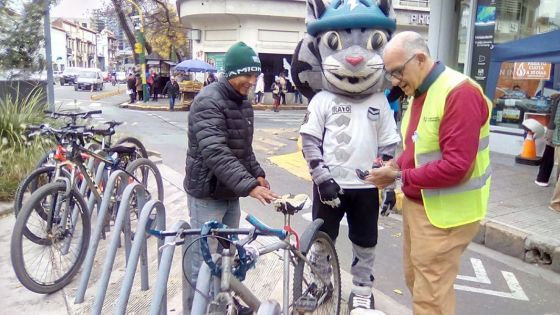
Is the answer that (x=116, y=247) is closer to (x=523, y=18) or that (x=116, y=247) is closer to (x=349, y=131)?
(x=349, y=131)

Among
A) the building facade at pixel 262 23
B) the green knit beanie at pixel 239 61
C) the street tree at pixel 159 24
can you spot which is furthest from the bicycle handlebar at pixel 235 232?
the street tree at pixel 159 24

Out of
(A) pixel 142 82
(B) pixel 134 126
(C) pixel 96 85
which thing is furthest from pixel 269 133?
(C) pixel 96 85

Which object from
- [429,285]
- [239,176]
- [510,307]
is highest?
[239,176]

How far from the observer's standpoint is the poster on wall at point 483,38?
9.22 metres

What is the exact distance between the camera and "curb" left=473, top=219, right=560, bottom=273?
4.52 m

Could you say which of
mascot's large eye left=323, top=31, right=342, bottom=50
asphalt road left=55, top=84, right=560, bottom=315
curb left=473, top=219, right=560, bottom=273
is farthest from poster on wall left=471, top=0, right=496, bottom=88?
mascot's large eye left=323, top=31, right=342, bottom=50

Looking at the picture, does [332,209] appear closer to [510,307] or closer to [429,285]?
[429,285]

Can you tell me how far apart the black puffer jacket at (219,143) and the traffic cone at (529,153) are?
6.40 meters

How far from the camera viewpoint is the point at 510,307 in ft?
12.3

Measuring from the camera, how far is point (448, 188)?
2.49 m

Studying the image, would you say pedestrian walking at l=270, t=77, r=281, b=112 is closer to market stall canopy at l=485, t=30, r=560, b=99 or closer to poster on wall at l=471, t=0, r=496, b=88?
poster on wall at l=471, t=0, r=496, b=88

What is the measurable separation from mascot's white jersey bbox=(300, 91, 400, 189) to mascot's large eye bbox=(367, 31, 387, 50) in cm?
37

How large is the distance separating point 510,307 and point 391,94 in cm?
189

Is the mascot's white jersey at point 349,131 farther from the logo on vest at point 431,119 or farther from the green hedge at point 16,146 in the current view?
the green hedge at point 16,146
